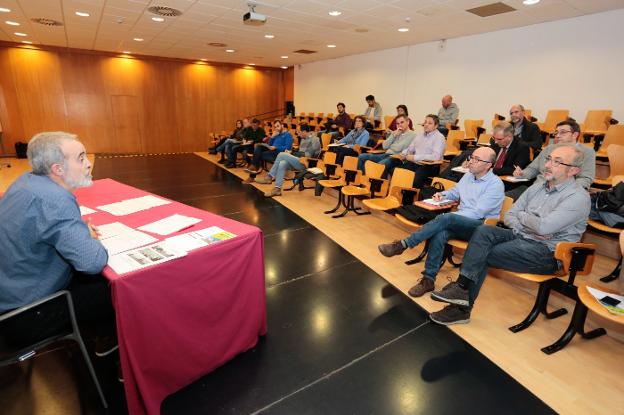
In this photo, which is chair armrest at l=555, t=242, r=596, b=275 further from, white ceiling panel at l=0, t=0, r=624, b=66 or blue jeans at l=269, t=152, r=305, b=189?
blue jeans at l=269, t=152, r=305, b=189

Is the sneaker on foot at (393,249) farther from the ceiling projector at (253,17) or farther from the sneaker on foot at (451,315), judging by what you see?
the ceiling projector at (253,17)

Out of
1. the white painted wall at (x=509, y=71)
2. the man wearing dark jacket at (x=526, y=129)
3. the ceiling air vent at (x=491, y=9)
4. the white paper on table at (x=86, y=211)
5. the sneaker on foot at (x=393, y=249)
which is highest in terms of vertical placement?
the ceiling air vent at (x=491, y=9)

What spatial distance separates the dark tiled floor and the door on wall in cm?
1033

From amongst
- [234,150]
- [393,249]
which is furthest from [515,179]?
[234,150]

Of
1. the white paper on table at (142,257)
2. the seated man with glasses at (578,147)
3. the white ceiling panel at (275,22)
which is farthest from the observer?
the white ceiling panel at (275,22)

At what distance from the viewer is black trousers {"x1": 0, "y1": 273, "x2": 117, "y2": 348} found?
1.37m

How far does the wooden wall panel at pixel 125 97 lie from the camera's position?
30.7 feet

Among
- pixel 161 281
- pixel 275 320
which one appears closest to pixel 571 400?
pixel 275 320

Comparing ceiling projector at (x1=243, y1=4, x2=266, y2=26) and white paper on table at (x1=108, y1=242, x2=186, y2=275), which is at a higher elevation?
ceiling projector at (x1=243, y1=4, x2=266, y2=26)

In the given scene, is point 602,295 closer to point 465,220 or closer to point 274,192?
point 465,220

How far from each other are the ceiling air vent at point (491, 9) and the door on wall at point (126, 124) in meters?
10.3

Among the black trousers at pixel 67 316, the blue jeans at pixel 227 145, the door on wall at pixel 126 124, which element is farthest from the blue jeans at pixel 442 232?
the door on wall at pixel 126 124

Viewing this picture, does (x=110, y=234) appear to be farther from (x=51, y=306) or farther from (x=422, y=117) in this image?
(x=422, y=117)

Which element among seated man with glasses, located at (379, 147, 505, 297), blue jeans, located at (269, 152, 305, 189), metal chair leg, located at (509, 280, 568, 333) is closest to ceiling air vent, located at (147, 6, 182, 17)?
blue jeans, located at (269, 152, 305, 189)
